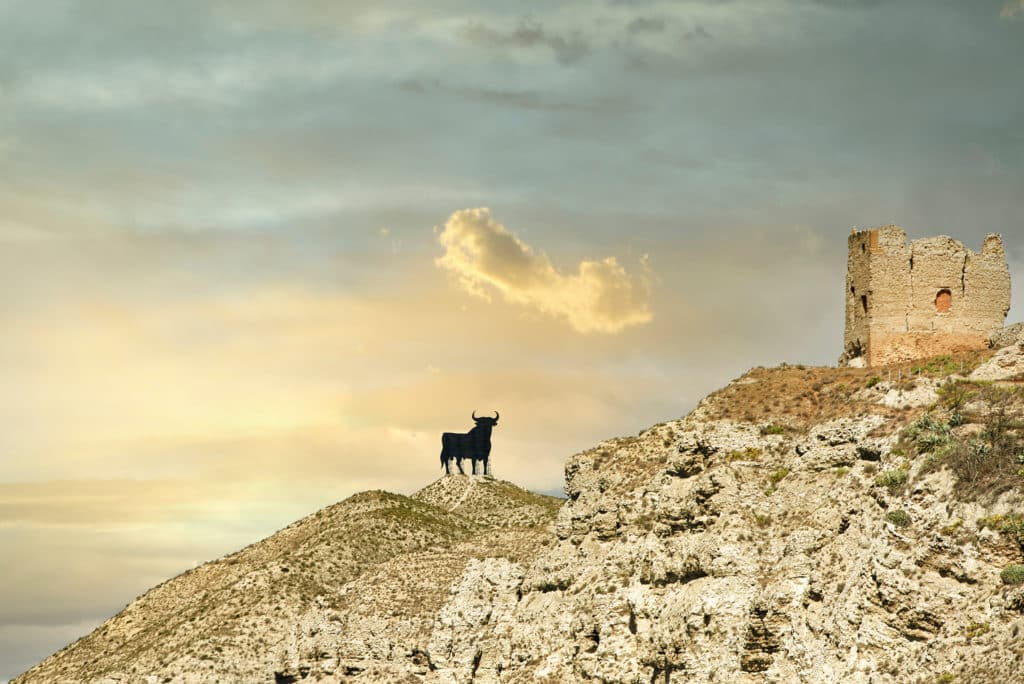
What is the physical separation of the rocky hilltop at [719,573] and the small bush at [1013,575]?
0.08 m

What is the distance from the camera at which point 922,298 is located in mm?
77188

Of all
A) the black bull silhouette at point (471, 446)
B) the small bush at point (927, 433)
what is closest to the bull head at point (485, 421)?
the black bull silhouette at point (471, 446)

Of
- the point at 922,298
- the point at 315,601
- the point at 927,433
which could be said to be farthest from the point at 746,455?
the point at 315,601

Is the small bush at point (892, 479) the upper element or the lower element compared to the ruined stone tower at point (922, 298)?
lower

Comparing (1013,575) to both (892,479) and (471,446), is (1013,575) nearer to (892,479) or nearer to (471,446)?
(892,479)

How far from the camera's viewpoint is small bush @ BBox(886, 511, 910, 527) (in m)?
61.4

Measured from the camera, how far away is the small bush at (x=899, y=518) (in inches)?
2418

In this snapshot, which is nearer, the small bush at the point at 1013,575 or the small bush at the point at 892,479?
the small bush at the point at 1013,575

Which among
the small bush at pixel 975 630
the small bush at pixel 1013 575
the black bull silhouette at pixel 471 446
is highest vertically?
the black bull silhouette at pixel 471 446

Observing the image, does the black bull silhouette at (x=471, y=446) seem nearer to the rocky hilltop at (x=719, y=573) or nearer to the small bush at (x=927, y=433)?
the rocky hilltop at (x=719, y=573)

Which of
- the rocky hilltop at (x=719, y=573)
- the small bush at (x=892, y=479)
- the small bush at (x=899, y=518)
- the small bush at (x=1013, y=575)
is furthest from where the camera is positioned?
the small bush at (x=892, y=479)

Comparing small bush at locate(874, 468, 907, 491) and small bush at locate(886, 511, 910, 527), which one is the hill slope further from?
small bush at locate(886, 511, 910, 527)

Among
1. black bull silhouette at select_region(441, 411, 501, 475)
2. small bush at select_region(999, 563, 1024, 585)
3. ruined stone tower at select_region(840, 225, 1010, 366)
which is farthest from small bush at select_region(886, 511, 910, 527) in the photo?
black bull silhouette at select_region(441, 411, 501, 475)

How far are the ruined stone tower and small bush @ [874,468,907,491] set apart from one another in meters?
13.2
